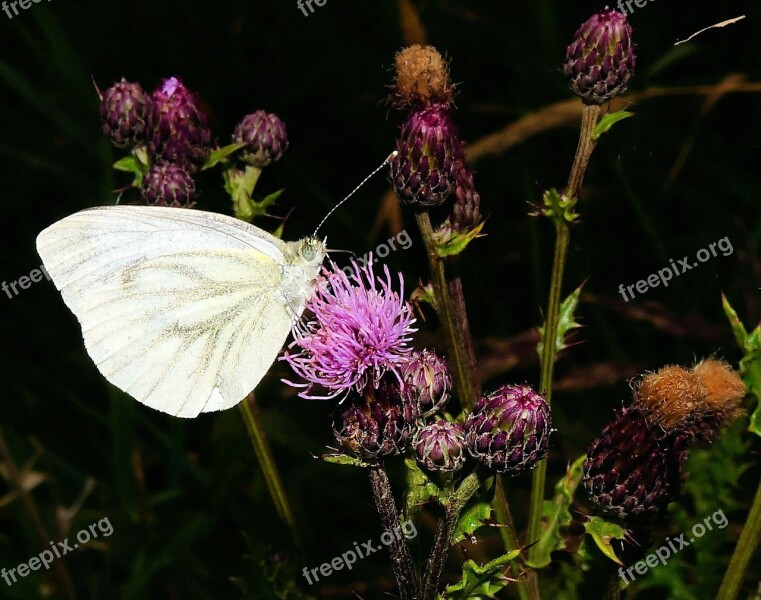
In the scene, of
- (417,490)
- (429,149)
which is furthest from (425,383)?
(429,149)

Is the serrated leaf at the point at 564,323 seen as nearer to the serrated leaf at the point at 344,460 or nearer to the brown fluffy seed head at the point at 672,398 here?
the brown fluffy seed head at the point at 672,398

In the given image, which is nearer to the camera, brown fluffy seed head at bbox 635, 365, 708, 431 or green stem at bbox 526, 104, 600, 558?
brown fluffy seed head at bbox 635, 365, 708, 431

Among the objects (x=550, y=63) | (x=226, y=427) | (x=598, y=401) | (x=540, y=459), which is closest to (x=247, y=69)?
(x=550, y=63)

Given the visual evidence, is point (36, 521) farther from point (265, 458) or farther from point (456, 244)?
point (456, 244)

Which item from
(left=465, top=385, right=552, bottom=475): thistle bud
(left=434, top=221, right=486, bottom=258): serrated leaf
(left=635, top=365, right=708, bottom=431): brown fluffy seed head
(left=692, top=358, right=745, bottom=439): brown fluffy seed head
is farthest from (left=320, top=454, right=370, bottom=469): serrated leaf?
(left=692, top=358, right=745, bottom=439): brown fluffy seed head

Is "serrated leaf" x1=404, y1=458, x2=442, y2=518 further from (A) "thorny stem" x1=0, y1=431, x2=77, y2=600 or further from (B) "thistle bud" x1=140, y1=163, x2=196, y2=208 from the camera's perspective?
(A) "thorny stem" x1=0, y1=431, x2=77, y2=600

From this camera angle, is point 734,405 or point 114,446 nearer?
point 734,405

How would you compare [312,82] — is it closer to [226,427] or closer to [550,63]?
[550,63]
